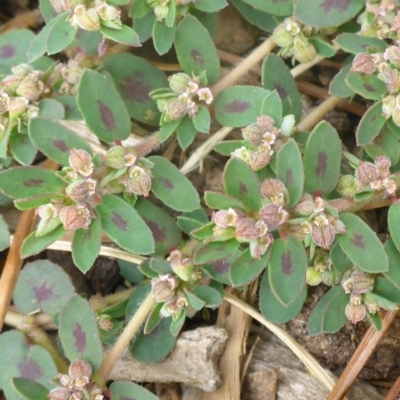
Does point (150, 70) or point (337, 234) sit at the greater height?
point (150, 70)

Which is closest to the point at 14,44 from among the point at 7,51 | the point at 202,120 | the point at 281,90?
the point at 7,51

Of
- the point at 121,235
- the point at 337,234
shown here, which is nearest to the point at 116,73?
the point at 121,235

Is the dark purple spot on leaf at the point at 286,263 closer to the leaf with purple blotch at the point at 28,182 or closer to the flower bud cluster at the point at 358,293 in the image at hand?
the flower bud cluster at the point at 358,293

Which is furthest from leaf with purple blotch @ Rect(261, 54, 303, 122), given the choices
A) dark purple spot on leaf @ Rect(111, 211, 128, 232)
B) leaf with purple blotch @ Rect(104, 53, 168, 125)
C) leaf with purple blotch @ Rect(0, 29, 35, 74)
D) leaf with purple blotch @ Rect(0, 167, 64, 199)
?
leaf with purple blotch @ Rect(0, 29, 35, 74)

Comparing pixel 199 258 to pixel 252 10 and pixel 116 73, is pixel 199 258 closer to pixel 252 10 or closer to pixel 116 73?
pixel 116 73

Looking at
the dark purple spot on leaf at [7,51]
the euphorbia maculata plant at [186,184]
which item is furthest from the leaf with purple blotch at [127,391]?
the dark purple spot on leaf at [7,51]

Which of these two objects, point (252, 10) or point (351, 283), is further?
point (252, 10)
